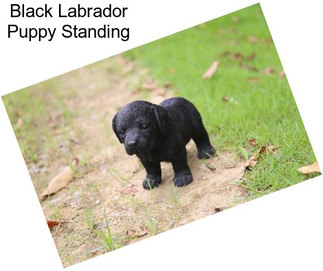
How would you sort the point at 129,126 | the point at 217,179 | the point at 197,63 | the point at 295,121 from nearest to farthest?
the point at 129,126, the point at 217,179, the point at 295,121, the point at 197,63

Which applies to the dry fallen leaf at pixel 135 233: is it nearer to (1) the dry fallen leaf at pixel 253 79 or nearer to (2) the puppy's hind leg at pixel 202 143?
(2) the puppy's hind leg at pixel 202 143

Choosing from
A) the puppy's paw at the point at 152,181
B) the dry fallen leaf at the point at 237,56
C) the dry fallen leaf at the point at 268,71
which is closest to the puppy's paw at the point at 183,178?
the puppy's paw at the point at 152,181

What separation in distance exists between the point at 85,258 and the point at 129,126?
1293 mm

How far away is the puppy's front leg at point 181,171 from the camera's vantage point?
429cm

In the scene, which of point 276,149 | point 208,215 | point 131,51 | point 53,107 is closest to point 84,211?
point 208,215

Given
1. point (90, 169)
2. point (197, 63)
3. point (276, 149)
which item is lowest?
point (276, 149)

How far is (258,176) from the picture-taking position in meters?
3.95

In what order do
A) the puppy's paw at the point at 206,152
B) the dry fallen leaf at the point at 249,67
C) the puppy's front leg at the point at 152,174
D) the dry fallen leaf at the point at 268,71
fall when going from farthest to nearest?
the dry fallen leaf at the point at 249,67 < the dry fallen leaf at the point at 268,71 < the puppy's paw at the point at 206,152 < the puppy's front leg at the point at 152,174

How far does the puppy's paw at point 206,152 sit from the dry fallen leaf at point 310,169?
114cm

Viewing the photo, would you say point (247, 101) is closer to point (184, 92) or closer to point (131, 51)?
point (184, 92)

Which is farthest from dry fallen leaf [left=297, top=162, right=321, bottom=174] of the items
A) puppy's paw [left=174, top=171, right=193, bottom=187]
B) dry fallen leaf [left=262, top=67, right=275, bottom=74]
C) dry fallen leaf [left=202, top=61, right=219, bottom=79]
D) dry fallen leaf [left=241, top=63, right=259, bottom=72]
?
dry fallen leaf [left=241, top=63, right=259, bottom=72]

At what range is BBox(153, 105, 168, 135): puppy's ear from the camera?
402 cm

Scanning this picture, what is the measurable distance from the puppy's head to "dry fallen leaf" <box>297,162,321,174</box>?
140 centimetres

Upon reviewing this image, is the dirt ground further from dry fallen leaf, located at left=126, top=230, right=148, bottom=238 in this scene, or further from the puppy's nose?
the puppy's nose
